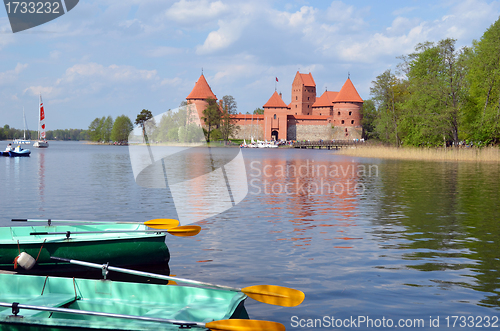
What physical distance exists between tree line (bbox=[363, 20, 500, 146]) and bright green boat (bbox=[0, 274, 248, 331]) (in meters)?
41.8

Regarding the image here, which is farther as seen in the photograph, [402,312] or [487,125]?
[487,125]

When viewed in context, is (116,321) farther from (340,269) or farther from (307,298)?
(340,269)

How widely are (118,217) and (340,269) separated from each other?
775 centimetres

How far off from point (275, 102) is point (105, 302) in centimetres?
11558

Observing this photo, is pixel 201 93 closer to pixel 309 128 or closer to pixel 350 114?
pixel 309 128

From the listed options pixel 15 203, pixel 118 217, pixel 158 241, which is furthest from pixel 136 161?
pixel 15 203

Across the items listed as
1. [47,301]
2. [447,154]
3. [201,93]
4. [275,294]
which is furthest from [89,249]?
[201,93]

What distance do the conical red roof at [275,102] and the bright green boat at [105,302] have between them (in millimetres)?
114121

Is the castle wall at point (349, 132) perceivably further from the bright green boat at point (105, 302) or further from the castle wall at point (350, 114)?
the bright green boat at point (105, 302)

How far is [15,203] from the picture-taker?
1611 centimetres

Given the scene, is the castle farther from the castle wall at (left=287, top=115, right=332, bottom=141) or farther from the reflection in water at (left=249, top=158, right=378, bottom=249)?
the reflection in water at (left=249, top=158, right=378, bottom=249)

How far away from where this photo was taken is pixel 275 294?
548 centimetres

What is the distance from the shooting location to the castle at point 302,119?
112 m

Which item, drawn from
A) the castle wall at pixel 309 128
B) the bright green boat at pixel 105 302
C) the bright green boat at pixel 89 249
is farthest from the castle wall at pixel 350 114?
the bright green boat at pixel 105 302
